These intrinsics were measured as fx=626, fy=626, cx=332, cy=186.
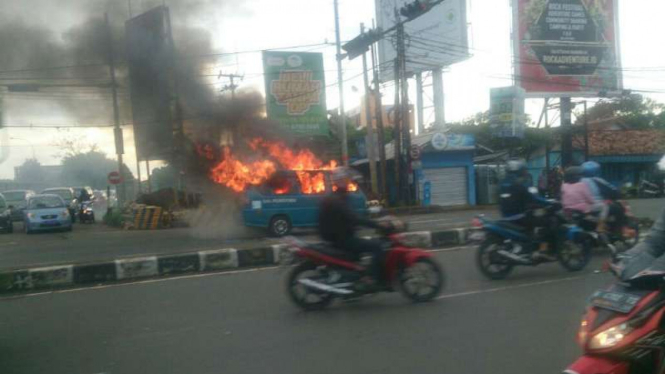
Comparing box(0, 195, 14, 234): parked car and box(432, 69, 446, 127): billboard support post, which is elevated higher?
box(432, 69, 446, 127): billboard support post

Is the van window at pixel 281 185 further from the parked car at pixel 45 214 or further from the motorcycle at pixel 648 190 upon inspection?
the motorcycle at pixel 648 190

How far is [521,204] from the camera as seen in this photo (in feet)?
28.5

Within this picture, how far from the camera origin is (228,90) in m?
23.9

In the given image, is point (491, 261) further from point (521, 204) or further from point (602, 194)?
point (602, 194)

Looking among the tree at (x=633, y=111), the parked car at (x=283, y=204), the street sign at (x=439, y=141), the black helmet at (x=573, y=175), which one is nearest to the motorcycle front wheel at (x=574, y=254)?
the black helmet at (x=573, y=175)

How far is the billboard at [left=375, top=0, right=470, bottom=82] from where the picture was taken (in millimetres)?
31719

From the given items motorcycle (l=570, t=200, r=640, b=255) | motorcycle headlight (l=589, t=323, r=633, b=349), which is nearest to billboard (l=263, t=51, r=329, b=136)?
motorcycle (l=570, t=200, r=640, b=255)

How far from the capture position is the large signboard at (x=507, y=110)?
29781 millimetres

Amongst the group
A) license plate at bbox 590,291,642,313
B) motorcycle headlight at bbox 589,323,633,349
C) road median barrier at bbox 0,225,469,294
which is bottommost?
road median barrier at bbox 0,225,469,294

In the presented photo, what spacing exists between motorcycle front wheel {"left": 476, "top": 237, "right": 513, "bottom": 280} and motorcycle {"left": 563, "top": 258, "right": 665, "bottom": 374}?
5.12 meters

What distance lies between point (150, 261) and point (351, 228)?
4.57 meters

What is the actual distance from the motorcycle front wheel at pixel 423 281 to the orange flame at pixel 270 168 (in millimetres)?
7597

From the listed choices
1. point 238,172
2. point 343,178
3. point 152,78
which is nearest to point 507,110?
point 238,172

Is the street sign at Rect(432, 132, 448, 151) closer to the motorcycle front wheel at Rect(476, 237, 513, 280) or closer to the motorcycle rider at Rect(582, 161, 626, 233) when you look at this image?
→ the motorcycle rider at Rect(582, 161, 626, 233)
